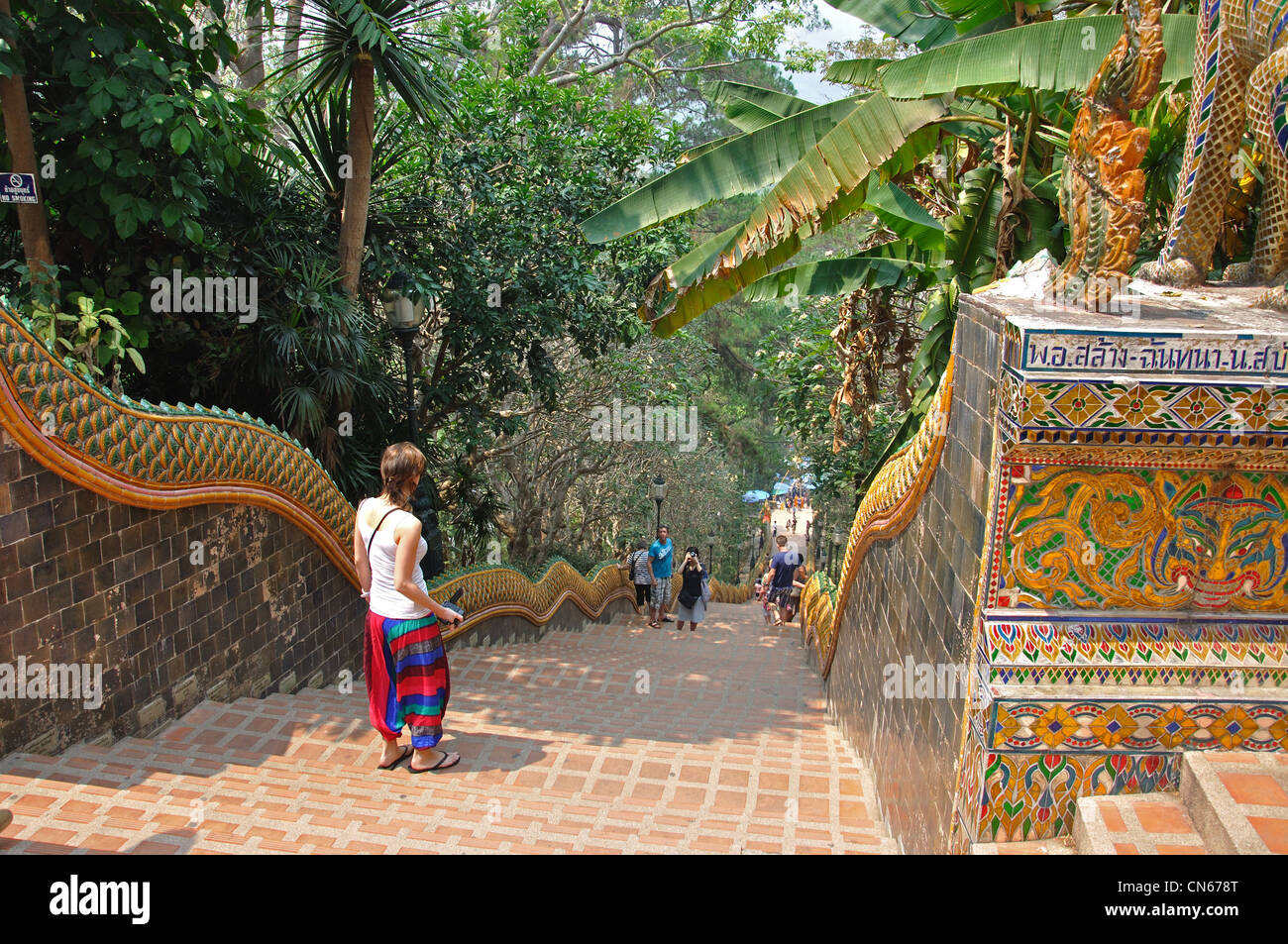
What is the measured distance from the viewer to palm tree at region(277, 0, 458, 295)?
830 centimetres

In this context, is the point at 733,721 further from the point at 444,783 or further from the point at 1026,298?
the point at 1026,298

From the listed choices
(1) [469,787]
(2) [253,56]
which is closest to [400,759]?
(1) [469,787]

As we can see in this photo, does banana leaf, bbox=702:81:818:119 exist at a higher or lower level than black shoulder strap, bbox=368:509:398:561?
higher

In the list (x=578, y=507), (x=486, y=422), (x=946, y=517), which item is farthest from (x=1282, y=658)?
(x=578, y=507)

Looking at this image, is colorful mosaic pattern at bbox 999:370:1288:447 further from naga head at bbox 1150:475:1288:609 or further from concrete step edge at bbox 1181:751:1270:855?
concrete step edge at bbox 1181:751:1270:855

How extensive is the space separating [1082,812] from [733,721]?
422cm

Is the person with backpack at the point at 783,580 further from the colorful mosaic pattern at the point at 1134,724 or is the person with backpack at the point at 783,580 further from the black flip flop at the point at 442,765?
the colorful mosaic pattern at the point at 1134,724

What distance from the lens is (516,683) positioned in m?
8.45

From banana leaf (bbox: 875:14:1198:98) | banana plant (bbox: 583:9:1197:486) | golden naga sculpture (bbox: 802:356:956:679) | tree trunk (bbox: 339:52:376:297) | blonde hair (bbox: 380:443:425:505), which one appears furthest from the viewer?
tree trunk (bbox: 339:52:376:297)

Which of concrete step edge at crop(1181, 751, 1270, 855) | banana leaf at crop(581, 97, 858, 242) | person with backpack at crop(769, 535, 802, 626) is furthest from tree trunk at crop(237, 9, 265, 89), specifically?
concrete step edge at crop(1181, 751, 1270, 855)

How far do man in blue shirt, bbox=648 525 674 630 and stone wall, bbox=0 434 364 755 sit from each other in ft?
19.5

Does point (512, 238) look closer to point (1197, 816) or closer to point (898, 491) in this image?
point (898, 491)

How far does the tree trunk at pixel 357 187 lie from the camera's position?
8.91 m

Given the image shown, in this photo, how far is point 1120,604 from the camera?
3.47 m
